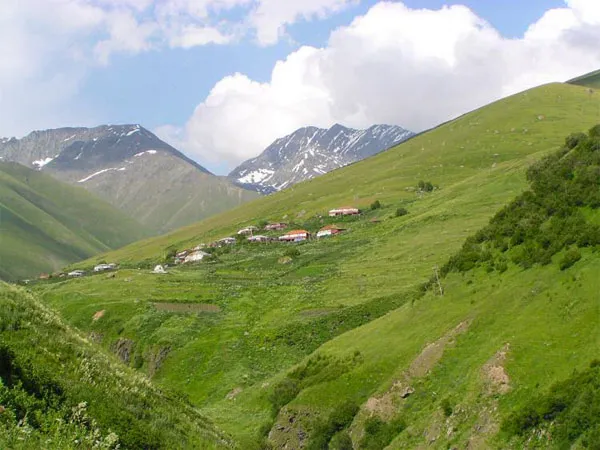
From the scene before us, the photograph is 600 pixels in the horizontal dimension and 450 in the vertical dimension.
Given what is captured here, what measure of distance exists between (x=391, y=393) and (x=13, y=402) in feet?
101

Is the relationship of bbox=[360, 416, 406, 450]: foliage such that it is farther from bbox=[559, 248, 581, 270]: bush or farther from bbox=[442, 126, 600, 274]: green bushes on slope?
bbox=[442, 126, 600, 274]: green bushes on slope

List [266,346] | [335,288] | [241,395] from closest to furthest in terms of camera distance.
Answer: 1. [241,395]
2. [266,346]
3. [335,288]

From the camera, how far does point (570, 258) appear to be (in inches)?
1521

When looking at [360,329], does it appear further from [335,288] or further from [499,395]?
[335,288]

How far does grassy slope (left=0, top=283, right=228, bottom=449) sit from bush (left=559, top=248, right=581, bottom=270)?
27787 mm

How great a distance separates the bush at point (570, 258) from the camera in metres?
38.4

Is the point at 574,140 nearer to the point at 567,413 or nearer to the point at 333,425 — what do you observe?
the point at 333,425

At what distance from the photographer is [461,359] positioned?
127ft

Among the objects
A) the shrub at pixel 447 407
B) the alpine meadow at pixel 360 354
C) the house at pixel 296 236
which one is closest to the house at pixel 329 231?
the house at pixel 296 236

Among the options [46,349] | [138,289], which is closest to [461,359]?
[46,349]

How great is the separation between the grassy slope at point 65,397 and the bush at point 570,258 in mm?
27787

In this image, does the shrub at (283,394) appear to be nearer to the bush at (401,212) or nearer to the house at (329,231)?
the bush at (401,212)

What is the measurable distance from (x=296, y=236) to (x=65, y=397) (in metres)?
169

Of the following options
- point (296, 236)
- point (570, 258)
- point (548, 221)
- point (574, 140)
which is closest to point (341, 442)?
point (570, 258)
